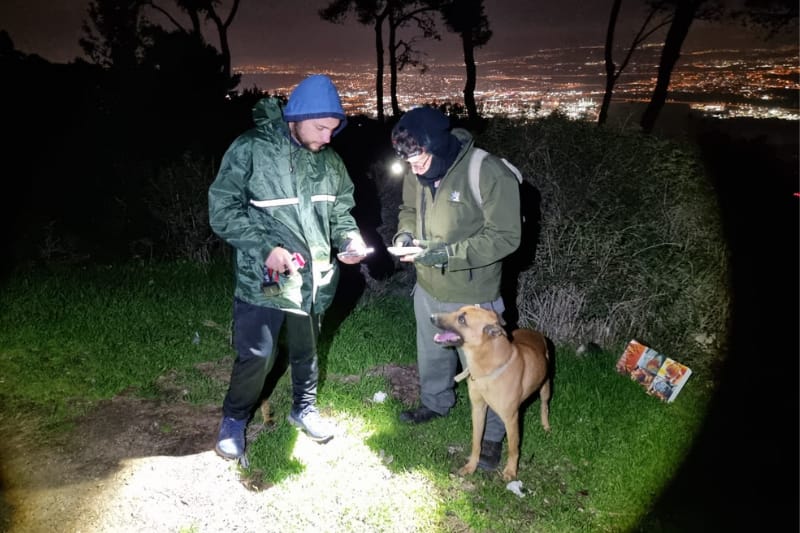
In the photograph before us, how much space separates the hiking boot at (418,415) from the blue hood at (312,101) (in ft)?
8.33

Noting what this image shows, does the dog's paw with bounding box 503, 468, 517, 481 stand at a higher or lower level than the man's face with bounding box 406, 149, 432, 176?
lower

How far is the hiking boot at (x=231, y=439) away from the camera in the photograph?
379 cm

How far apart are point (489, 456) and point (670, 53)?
16.0m

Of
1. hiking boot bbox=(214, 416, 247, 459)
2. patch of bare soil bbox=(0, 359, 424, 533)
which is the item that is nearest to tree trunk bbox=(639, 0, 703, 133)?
hiking boot bbox=(214, 416, 247, 459)

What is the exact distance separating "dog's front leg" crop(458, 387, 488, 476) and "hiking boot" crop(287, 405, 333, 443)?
3.54ft

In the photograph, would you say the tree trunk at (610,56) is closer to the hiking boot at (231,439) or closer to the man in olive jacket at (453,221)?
the man in olive jacket at (453,221)

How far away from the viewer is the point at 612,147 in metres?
5.79

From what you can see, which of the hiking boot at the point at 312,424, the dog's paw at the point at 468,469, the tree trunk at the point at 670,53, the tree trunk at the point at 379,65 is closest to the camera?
the dog's paw at the point at 468,469

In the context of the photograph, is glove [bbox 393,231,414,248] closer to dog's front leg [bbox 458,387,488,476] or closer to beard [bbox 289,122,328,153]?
beard [bbox 289,122,328,153]

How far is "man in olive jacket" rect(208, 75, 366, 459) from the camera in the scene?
3204 millimetres

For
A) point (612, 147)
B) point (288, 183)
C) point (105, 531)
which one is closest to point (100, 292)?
point (105, 531)

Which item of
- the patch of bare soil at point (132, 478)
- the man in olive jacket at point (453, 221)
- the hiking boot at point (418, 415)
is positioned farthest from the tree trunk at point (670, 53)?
the patch of bare soil at point (132, 478)

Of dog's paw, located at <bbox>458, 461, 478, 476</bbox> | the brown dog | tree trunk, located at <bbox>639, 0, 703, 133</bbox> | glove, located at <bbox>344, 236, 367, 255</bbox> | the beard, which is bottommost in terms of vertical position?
dog's paw, located at <bbox>458, 461, 478, 476</bbox>

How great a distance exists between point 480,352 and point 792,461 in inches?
118
